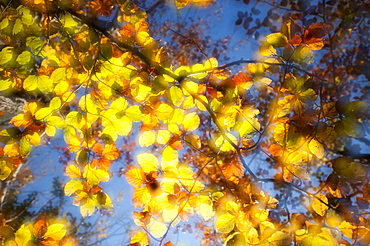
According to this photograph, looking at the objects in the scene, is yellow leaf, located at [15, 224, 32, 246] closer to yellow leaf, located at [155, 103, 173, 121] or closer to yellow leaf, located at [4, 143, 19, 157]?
yellow leaf, located at [4, 143, 19, 157]

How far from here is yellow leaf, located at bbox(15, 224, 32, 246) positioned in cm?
142

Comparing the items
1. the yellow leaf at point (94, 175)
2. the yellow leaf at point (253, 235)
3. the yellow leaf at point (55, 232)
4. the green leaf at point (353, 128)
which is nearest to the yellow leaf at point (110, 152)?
the yellow leaf at point (94, 175)

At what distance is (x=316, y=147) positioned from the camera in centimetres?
147

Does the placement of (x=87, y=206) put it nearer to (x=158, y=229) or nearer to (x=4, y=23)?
(x=158, y=229)

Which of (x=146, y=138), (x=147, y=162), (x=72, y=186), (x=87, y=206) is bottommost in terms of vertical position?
(x=87, y=206)

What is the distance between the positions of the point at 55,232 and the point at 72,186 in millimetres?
307

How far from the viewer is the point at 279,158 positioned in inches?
64.4

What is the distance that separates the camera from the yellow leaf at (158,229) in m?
1.61

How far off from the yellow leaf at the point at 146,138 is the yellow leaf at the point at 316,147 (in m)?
1.13

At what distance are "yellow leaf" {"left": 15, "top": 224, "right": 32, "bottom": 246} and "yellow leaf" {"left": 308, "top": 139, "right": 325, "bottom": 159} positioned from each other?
193 cm

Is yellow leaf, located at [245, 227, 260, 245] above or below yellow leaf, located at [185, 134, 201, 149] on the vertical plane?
below

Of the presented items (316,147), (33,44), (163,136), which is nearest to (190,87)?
(163,136)

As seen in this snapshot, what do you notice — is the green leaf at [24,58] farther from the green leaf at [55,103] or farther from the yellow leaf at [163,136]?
the yellow leaf at [163,136]

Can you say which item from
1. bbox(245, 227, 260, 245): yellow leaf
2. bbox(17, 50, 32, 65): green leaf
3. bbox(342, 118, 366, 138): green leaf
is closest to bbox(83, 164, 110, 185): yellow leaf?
bbox(17, 50, 32, 65): green leaf
